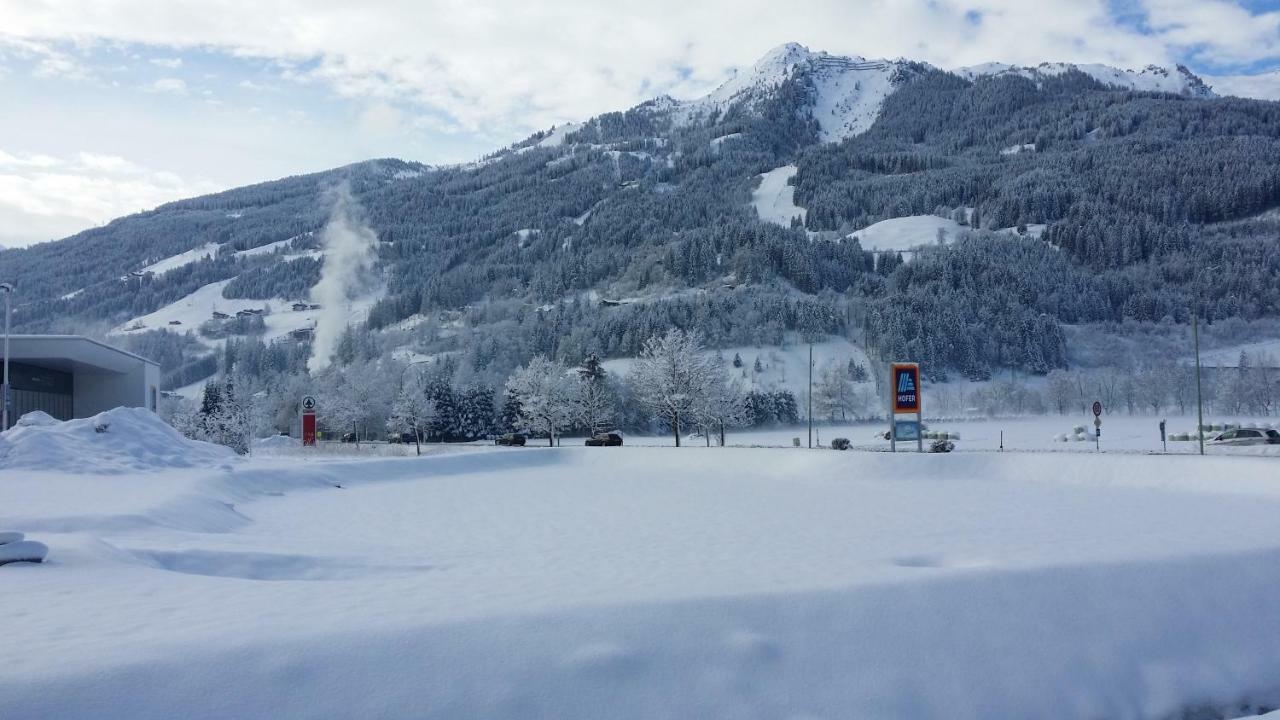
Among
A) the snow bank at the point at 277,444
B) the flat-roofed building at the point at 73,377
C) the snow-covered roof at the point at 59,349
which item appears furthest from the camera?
the snow bank at the point at 277,444

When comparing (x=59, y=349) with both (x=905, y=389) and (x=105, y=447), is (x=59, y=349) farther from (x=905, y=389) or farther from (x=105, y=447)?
(x=905, y=389)

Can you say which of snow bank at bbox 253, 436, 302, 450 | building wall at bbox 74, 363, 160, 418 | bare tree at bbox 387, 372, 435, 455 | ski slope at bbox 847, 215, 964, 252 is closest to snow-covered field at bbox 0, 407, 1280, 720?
building wall at bbox 74, 363, 160, 418

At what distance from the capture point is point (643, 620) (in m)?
8.10

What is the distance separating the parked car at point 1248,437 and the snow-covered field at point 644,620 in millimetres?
24969

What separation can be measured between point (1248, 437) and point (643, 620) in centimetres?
4181

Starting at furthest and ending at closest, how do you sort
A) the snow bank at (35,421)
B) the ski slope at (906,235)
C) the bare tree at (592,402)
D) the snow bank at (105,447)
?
the ski slope at (906,235) < the bare tree at (592,402) < the snow bank at (35,421) < the snow bank at (105,447)

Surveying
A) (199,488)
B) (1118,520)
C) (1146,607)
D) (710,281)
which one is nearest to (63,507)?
(199,488)

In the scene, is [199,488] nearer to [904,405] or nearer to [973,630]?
[973,630]

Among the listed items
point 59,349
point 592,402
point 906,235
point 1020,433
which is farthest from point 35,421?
point 906,235

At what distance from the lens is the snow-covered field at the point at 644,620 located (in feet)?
22.5

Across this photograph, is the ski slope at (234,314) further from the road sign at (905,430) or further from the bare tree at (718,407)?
the road sign at (905,430)

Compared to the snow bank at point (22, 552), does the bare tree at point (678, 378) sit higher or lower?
higher

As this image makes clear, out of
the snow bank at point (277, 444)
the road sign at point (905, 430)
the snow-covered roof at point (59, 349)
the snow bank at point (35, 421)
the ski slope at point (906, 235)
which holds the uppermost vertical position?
the ski slope at point (906, 235)

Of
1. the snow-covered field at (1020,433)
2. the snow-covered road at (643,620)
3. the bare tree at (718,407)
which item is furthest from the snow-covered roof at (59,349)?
the snow-covered field at (1020,433)
